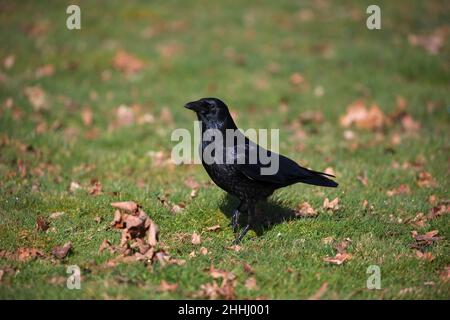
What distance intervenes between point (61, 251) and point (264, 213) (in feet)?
7.43

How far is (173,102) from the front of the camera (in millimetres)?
10305

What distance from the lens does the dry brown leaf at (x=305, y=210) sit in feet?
19.7

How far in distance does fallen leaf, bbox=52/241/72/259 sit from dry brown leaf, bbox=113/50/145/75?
23.1 ft

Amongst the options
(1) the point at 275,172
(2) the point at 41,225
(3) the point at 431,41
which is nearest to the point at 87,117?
(2) the point at 41,225

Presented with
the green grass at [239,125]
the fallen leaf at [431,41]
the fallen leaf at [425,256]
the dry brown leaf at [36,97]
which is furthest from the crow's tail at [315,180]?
the fallen leaf at [431,41]

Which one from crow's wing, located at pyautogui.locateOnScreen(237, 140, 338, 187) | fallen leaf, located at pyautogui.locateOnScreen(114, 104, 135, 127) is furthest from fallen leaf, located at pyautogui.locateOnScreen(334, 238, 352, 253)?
fallen leaf, located at pyautogui.locateOnScreen(114, 104, 135, 127)

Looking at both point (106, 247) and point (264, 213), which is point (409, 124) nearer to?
point (264, 213)

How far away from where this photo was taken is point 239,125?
9.40 metres

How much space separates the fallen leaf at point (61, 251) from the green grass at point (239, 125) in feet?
0.20

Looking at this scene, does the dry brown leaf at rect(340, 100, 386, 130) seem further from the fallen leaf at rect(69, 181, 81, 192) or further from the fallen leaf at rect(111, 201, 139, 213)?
the fallen leaf at rect(111, 201, 139, 213)

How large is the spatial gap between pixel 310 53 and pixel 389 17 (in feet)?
9.91

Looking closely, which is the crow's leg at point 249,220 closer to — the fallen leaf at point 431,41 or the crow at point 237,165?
the crow at point 237,165
